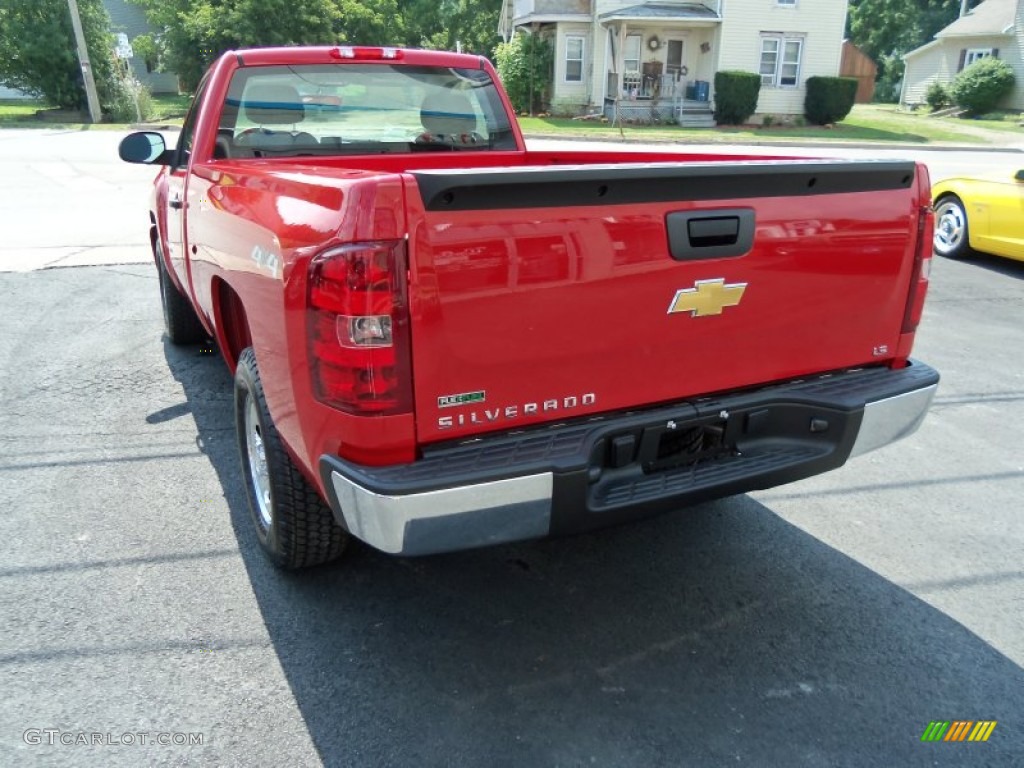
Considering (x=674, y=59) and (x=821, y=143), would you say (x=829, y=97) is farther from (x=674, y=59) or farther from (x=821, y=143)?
(x=821, y=143)

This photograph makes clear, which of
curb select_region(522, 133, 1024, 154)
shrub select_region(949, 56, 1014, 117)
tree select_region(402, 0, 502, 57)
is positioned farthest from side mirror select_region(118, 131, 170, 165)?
tree select_region(402, 0, 502, 57)

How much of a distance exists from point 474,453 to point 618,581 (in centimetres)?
120

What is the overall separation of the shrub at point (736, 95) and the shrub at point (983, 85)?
13.7 m

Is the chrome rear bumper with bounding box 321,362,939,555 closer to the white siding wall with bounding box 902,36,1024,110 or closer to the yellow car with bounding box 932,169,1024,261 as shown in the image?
the yellow car with bounding box 932,169,1024,261

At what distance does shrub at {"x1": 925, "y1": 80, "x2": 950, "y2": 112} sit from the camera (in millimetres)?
40344

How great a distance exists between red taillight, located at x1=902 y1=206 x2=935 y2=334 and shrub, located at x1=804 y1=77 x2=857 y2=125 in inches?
1194

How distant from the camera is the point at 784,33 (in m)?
30.5

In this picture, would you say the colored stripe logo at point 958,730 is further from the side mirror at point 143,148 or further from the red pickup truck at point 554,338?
the side mirror at point 143,148

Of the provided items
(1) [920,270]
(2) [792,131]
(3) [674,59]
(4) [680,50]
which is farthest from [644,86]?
(1) [920,270]

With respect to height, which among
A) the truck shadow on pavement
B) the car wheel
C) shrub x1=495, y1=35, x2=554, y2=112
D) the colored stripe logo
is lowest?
the colored stripe logo

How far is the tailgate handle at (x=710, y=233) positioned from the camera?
2.56m

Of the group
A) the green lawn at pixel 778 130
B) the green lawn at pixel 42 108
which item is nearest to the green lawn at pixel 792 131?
the green lawn at pixel 778 130

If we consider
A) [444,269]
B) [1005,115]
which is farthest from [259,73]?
[1005,115]

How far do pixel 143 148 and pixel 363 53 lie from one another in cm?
136
